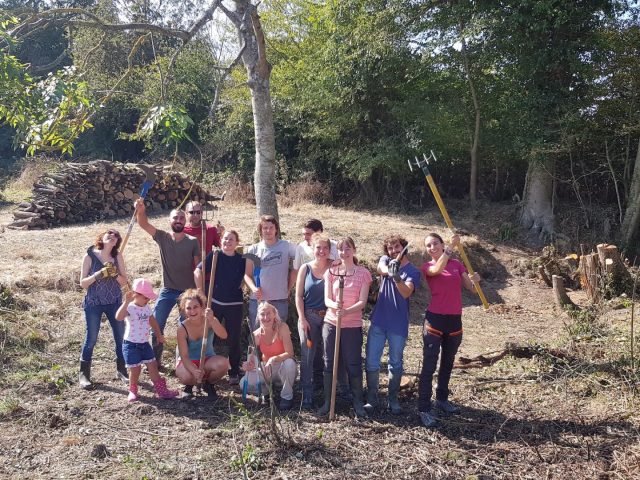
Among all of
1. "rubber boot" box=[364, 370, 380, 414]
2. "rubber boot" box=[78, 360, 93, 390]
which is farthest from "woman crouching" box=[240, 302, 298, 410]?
"rubber boot" box=[78, 360, 93, 390]

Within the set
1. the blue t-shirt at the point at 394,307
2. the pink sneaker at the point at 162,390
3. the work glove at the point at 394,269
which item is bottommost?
the pink sneaker at the point at 162,390

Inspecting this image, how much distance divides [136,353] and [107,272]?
0.76 m

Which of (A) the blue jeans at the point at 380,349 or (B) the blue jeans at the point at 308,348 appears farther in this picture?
(B) the blue jeans at the point at 308,348

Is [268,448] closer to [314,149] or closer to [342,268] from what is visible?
[342,268]

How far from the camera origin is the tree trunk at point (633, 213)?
1260cm

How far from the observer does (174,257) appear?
18.2ft

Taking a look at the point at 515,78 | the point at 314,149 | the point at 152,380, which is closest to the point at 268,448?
the point at 152,380

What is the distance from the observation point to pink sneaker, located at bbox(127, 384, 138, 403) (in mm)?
5043

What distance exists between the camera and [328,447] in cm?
427

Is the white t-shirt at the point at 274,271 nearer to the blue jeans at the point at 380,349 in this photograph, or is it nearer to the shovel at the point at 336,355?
the shovel at the point at 336,355

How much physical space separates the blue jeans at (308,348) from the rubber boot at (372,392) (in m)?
0.49

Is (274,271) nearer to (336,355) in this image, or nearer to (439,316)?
(336,355)

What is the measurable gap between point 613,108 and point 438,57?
12.7ft

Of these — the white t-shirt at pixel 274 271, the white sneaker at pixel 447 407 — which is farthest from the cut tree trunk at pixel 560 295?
the white t-shirt at pixel 274 271
